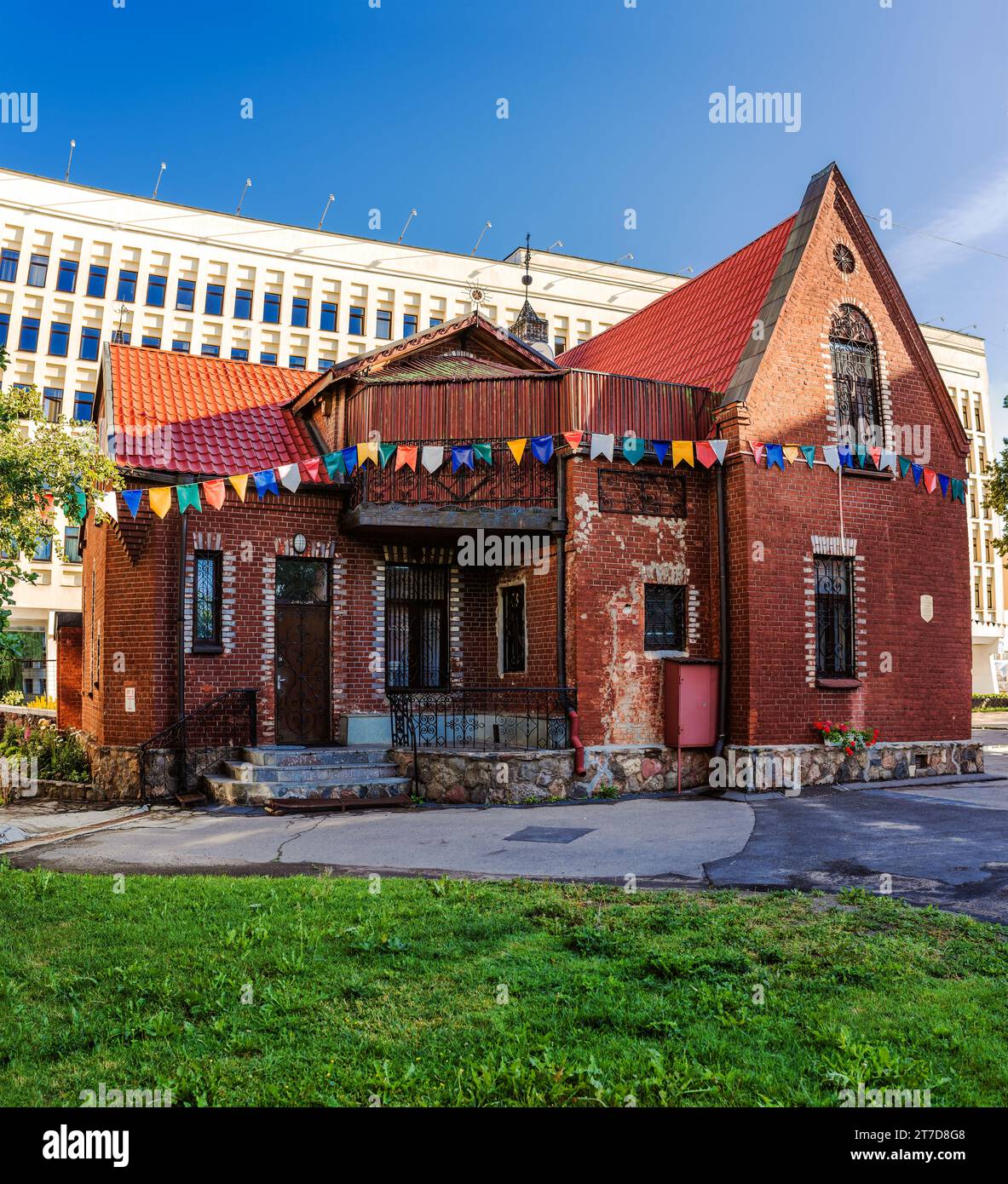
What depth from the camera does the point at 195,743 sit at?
47.7 ft

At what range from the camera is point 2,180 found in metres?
39.7

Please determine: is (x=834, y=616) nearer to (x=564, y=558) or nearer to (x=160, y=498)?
(x=564, y=558)

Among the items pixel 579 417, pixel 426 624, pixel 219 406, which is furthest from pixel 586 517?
pixel 219 406

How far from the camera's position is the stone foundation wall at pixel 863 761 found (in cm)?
1446

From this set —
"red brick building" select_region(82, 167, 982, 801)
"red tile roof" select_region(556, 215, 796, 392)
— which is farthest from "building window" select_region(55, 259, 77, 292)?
"red tile roof" select_region(556, 215, 796, 392)

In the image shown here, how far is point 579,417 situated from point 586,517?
5.19 ft

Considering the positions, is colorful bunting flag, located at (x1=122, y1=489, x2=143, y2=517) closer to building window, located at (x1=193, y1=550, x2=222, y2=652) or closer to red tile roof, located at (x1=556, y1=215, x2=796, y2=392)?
building window, located at (x1=193, y1=550, x2=222, y2=652)

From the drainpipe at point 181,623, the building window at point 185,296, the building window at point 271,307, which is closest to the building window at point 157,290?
the building window at point 185,296

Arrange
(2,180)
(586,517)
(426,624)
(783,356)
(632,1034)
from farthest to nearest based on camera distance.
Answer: (2,180), (426,624), (783,356), (586,517), (632,1034)

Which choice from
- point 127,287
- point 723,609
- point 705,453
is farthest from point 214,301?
point 723,609

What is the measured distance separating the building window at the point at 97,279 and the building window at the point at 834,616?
36832mm

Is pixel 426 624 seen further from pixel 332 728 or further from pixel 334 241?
pixel 334 241

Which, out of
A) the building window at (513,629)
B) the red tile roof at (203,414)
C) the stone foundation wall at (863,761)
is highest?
Result: the red tile roof at (203,414)

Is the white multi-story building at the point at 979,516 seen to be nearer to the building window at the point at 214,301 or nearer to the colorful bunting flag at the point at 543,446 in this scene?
the building window at the point at 214,301
